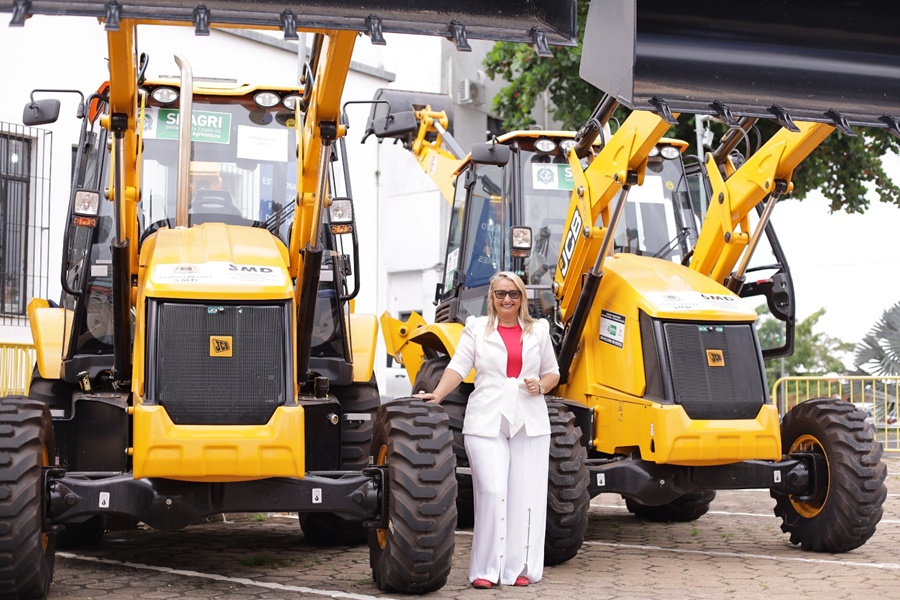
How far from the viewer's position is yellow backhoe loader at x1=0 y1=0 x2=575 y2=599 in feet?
20.6

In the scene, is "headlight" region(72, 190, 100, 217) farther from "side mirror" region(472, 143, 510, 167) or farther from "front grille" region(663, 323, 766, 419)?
"front grille" region(663, 323, 766, 419)

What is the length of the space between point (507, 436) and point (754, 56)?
98.8 inches

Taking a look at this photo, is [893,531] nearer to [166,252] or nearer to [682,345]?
[682,345]

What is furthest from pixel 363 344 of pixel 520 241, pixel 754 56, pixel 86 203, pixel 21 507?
pixel 754 56

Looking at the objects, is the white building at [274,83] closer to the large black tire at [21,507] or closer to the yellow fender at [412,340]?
the yellow fender at [412,340]

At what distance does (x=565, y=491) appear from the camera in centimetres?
808

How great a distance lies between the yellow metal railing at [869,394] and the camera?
18.0 meters

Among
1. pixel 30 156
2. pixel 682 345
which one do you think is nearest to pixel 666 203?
pixel 682 345

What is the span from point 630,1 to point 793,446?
387 cm

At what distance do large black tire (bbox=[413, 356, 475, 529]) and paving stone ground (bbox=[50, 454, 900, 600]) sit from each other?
213 millimetres

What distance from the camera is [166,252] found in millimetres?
7426

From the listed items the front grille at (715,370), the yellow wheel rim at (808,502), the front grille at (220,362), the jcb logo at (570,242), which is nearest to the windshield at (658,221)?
the jcb logo at (570,242)

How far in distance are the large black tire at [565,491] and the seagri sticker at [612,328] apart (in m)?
1.01

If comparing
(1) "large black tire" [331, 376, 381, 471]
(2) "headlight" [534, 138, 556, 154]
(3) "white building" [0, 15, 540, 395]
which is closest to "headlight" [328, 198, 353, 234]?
(1) "large black tire" [331, 376, 381, 471]
